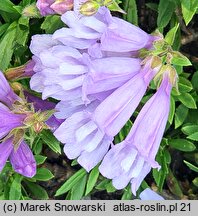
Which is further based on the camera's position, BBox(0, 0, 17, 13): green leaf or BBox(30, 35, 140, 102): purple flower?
BBox(0, 0, 17, 13): green leaf

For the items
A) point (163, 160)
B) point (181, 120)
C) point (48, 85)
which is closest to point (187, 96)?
point (181, 120)

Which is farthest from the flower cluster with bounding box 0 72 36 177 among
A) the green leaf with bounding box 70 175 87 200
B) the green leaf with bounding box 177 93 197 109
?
the green leaf with bounding box 177 93 197 109

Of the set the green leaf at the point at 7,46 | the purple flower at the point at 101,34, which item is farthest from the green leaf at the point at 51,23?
the purple flower at the point at 101,34

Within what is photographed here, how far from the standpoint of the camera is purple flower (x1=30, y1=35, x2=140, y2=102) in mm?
1340

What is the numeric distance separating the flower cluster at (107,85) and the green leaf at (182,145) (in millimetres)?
428

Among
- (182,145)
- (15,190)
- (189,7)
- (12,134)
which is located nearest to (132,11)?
(189,7)

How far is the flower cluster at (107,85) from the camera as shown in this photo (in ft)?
4.44

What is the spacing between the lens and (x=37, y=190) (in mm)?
2006

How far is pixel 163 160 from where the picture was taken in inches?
74.4

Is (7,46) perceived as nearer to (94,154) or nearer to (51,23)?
(51,23)

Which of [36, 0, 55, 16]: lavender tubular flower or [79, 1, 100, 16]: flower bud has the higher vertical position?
Answer: [79, 1, 100, 16]: flower bud

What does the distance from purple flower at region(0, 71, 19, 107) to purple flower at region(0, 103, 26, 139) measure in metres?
0.06

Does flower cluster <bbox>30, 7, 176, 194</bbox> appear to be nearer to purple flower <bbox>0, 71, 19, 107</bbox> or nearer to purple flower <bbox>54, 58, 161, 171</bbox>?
purple flower <bbox>54, 58, 161, 171</bbox>

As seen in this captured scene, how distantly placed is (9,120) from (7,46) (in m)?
0.34
